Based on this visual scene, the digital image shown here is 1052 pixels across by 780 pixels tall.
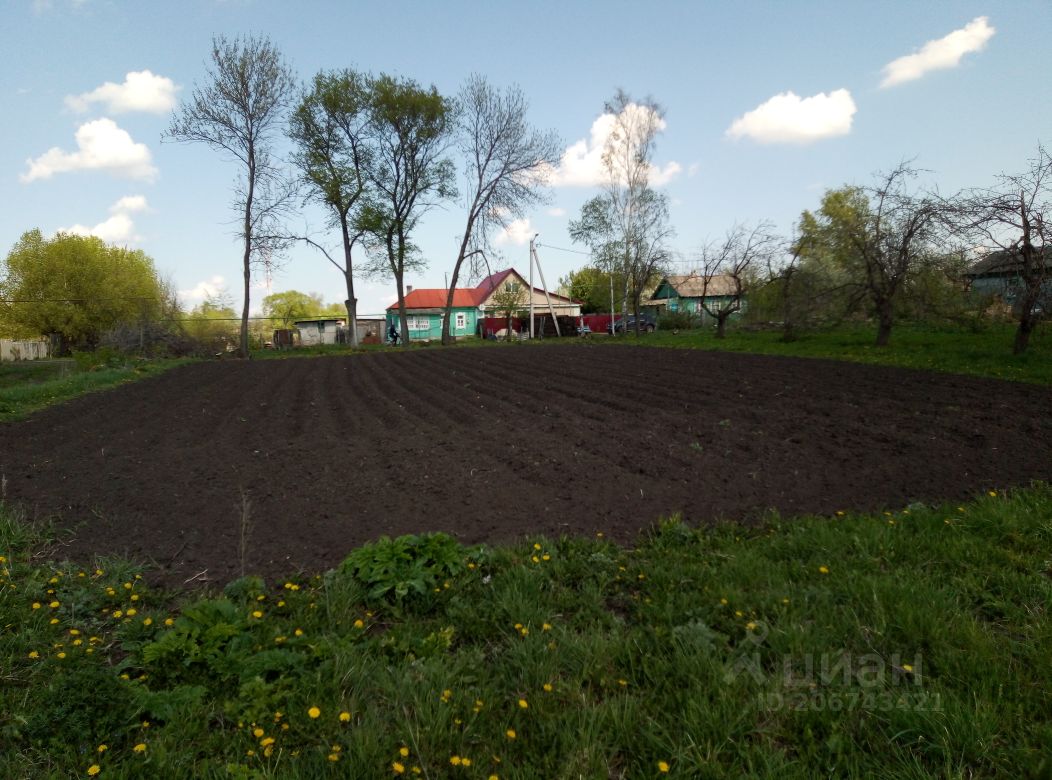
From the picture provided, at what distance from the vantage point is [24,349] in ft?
122

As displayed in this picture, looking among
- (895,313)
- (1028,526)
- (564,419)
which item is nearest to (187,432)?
(564,419)

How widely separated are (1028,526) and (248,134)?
3337cm

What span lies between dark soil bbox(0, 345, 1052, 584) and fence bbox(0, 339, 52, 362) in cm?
3566

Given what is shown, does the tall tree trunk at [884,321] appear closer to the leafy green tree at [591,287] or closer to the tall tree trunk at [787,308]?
the tall tree trunk at [787,308]

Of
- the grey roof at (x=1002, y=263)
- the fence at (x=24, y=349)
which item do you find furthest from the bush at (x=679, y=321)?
the fence at (x=24, y=349)

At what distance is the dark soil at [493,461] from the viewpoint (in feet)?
14.5

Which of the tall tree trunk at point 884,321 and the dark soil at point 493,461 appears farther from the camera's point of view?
the tall tree trunk at point 884,321

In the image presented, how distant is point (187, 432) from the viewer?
27.1 feet

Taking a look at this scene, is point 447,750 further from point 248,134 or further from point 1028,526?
point 248,134

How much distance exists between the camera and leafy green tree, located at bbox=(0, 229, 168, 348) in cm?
3656

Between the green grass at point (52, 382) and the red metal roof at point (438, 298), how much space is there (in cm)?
3244

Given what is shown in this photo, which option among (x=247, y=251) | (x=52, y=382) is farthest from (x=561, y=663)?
(x=247, y=251)

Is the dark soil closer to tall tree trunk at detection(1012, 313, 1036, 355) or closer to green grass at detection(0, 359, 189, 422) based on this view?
green grass at detection(0, 359, 189, 422)

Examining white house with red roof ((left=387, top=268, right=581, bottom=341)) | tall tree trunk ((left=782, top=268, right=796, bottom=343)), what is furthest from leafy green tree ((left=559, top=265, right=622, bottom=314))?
tall tree trunk ((left=782, top=268, right=796, bottom=343))
